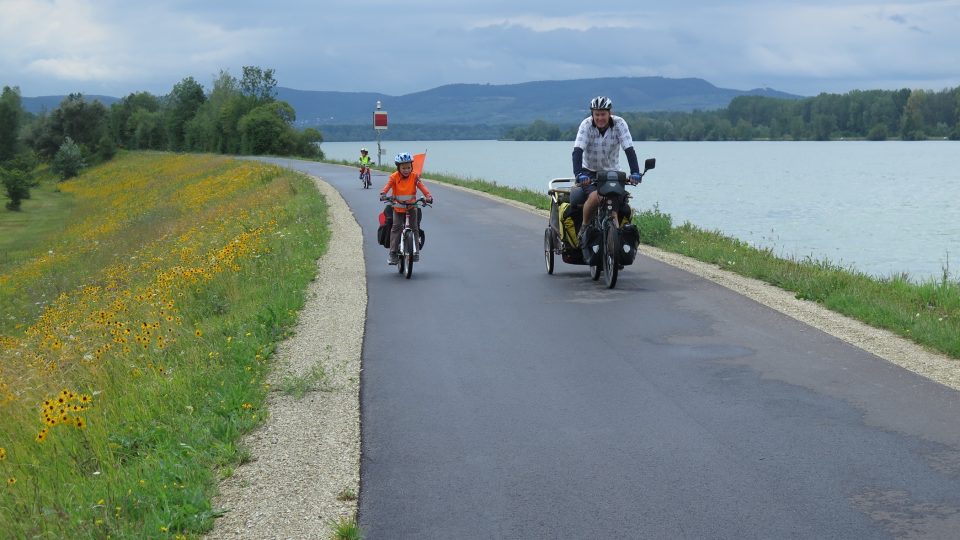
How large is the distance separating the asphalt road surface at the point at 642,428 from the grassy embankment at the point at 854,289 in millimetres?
828

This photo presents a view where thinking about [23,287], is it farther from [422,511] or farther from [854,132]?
[854,132]

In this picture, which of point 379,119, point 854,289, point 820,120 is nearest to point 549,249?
point 854,289

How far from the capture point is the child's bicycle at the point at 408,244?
15.0 metres

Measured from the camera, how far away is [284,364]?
9086mm

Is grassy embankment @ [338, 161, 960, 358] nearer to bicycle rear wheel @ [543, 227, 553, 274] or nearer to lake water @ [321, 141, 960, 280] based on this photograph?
bicycle rear wheel @ [543, 227, 553, 274]

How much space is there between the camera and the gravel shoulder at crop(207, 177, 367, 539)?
211 inches

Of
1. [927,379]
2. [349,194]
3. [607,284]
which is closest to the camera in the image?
[927,379]

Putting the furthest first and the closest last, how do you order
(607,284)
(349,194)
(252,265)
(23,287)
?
(349,194) < (23,287) < (252,265) < (607,284)

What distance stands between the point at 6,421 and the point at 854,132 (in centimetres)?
16412

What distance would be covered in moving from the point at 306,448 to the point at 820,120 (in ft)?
537

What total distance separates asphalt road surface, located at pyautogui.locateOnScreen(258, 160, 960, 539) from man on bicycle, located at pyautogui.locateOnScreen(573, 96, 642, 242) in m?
1.81

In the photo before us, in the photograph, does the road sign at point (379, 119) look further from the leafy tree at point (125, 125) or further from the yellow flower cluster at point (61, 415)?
A: the leafy tree at point (125, 125)

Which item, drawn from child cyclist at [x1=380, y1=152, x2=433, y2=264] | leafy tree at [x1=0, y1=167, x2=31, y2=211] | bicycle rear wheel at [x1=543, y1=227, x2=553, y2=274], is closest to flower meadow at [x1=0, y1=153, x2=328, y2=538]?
child cyclist at [x1=380, y1=152, x2=433, y2=264]

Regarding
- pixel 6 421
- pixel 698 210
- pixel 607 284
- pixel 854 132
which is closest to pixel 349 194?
pixel 698 210
